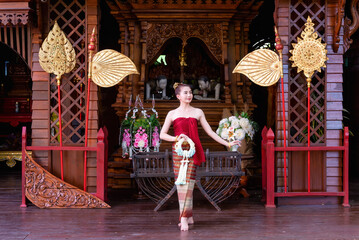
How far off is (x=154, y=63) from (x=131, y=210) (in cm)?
380

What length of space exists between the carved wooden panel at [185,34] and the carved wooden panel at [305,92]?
208 cm

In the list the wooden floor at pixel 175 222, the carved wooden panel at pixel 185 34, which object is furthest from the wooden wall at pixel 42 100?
the carved wooden panel at pixel 185 34

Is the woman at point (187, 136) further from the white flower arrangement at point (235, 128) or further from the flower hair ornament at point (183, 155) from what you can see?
the white flower arrangement at point (235, 128)

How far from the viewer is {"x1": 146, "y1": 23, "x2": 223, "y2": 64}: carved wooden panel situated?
29.5 feet

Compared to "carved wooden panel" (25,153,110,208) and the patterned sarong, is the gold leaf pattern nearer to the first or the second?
"carved wooden panel" (25,153,110,208)

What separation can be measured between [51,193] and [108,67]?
1826mm

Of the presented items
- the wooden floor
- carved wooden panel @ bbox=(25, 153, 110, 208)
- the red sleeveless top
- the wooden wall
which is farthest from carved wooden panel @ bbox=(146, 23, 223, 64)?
the red sleeveless top

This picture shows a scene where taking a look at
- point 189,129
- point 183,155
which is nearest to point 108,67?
point 189,129

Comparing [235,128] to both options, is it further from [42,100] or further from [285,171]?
[42,100]

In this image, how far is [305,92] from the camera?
6852 mm

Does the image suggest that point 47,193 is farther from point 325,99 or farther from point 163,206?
point 325,99

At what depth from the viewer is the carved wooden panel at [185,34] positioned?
898 cm

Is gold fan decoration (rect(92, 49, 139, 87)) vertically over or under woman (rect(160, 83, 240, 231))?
over

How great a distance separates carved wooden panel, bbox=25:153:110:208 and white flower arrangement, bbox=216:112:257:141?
195 cm
